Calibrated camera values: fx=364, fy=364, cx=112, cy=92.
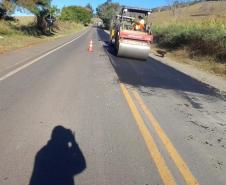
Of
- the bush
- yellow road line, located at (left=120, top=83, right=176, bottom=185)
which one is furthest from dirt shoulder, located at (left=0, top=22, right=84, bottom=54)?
yellow road line, located at (left=120, top=83, right=176, bottom=185)

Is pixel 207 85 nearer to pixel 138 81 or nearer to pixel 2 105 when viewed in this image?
pixel 138 81

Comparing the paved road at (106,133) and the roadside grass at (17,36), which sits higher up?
the paved road at (106,133)

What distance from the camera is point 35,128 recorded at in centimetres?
617

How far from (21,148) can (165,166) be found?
2.07 metres

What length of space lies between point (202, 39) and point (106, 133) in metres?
18.5

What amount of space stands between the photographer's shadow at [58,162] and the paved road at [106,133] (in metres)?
0.01

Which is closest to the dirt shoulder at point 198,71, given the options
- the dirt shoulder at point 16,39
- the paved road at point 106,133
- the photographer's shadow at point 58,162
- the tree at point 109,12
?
the paved road at point 106,133

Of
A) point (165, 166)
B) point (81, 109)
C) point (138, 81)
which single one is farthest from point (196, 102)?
point (165, 166)

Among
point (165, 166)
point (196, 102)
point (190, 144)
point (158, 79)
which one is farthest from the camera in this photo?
point (158, 79)

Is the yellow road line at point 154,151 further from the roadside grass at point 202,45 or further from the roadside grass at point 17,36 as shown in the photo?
the roadside grass at point 17,36

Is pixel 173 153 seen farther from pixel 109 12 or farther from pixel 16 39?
pixel 109 12

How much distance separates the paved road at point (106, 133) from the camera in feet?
15.3

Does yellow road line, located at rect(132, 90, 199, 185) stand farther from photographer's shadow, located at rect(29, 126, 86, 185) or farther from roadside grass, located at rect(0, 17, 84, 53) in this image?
roadside grass, located at rect(0, 17, 84, 53)

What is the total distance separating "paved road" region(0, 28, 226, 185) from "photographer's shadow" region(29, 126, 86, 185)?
12 millimetres
